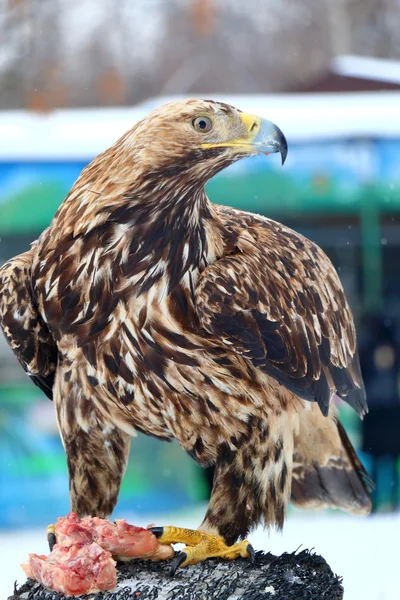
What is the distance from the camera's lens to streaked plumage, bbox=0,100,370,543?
207cm

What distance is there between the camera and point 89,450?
7.62ft

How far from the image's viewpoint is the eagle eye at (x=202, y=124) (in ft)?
6.68

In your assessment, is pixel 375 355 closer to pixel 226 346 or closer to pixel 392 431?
pixel 392 431

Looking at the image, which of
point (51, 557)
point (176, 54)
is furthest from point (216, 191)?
point (176, 54)

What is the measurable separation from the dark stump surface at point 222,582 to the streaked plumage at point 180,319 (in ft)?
0.36

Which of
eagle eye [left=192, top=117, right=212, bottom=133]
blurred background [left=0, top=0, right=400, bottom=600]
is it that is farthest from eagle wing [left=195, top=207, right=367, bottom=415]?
blurred background [left=0, top=0, right=400, bottom=600]

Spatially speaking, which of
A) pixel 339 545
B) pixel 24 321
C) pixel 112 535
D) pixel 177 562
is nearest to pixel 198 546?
pixel 177 562

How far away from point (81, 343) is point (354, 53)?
9744 mm

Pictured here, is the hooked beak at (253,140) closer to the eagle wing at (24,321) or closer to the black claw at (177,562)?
the eagle wing at (24,321)

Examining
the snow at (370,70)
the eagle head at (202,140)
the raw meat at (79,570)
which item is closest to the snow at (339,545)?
the raw meat at (79,570)

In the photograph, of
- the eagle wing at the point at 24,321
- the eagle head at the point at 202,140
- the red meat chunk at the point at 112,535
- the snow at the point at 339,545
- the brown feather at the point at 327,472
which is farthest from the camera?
the snow at the point at 339,545

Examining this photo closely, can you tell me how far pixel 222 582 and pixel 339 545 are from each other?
3162 millimetres

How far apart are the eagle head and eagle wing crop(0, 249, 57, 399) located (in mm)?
481

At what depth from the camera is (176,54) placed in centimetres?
1283
